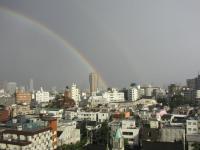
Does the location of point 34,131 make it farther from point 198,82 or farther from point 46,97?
point 198,82

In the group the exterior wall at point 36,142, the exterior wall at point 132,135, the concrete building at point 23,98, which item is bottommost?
the exterior wall at point 132,135

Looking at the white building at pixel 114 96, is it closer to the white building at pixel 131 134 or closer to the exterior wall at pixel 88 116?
the exterior wall at pixel 88 116

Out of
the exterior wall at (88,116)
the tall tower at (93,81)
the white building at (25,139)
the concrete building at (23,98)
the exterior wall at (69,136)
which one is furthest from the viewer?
the tall tower at (93,81)

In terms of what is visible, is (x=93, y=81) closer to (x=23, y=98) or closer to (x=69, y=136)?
(x=23, y=98)

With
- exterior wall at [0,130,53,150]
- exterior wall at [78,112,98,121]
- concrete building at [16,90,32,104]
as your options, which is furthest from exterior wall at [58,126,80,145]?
concrete building at [16,90,32,104]

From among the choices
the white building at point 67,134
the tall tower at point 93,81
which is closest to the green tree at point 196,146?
the white building at point 67,134

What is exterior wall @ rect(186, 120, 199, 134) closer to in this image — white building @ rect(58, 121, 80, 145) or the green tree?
the green tree

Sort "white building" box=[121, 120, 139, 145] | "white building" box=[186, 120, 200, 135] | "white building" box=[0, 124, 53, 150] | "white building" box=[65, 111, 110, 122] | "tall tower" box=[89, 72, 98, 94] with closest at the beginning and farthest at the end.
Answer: "white building" box=[0, 124, 53, 150] → "white building" box=[121, 120, 139, 145] → "white building" box=[186, 120, 200, 135] → "white building" box=[65, 111, 110, 122] → "tall tower" box=[89, 72, 98, 94]

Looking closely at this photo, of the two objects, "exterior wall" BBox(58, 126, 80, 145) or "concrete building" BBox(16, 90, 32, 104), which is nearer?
"exterior wall" BBox(58, 126, 80, 145)

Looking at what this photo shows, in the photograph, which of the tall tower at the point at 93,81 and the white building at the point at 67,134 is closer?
the white building at the point at 67,134

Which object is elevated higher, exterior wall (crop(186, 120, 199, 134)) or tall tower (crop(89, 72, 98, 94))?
tall tower (crop(89, 72, 98, 94))

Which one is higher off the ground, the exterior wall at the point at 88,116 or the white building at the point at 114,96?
the white building at the point at 114,96

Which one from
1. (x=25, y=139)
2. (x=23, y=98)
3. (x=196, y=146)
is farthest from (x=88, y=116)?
(x=23, y=98)
